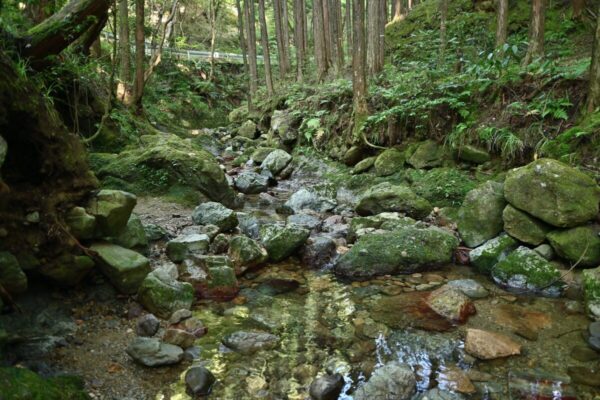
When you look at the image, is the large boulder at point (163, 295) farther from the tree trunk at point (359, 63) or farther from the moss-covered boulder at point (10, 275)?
the tree trunk at point (359, 63)

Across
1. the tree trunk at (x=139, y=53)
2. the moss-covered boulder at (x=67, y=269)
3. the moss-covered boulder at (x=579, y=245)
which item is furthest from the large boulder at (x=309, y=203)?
the tree trunk at (x=139, y=53)

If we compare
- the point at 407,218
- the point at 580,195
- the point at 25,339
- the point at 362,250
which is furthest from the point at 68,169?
the point at 580,195

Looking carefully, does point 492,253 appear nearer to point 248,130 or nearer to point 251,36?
point 248,130

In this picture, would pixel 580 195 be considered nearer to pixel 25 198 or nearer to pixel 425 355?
pixel 425 355

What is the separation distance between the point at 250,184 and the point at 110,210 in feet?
18.2

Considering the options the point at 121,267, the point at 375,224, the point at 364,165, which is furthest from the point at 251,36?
the point at 121,267

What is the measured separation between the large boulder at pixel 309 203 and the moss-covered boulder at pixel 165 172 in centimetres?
121

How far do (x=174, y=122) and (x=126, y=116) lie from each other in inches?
405

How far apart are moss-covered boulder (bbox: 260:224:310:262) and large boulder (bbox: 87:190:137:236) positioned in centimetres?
188

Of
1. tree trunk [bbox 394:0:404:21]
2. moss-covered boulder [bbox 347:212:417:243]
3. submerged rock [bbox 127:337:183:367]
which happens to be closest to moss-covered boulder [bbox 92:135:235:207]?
moss-covered boulder [bbox 347:212:417:243]

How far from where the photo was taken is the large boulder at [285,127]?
13.5 metres

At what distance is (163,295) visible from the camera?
4.11 m

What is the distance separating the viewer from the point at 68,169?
13.4 ft

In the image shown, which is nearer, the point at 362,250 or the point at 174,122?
the point at 362,250
